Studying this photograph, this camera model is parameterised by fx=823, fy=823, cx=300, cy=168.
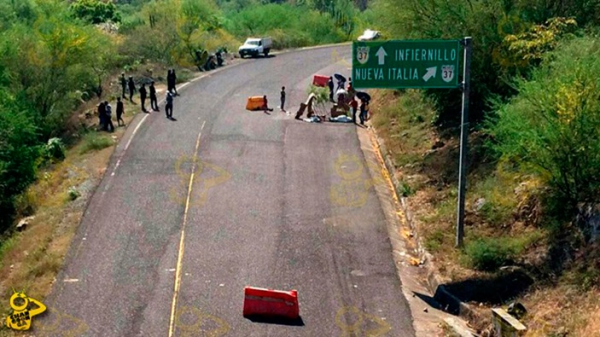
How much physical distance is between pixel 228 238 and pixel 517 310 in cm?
820

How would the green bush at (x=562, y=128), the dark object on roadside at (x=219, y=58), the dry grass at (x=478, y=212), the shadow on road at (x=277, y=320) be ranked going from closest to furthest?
the dry grass at (x=478, y=212)
the shadow on road at (x=277, y=320)
the green bush at (x=562, y=128)
the dark object on roadside at (x=219, y=58)

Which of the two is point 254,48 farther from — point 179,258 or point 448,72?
point 448,72

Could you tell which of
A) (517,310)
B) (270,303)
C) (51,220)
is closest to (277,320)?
(270,303)

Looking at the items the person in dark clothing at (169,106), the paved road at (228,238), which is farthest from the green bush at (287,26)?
the paved road at (228,238)

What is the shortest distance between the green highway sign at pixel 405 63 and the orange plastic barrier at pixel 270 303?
5.44 metres

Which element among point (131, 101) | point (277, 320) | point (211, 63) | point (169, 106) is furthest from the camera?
point (211, 63)

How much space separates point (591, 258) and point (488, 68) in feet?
35.2

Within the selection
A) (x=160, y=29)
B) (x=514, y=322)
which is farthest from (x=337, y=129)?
(x=160, y=29)

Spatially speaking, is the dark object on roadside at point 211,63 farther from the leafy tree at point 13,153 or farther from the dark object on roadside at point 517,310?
the dark object on roadside at point 517,310

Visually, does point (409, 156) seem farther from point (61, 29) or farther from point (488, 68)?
point (61, 29)

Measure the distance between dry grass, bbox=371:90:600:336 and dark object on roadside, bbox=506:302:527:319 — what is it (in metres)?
0.16

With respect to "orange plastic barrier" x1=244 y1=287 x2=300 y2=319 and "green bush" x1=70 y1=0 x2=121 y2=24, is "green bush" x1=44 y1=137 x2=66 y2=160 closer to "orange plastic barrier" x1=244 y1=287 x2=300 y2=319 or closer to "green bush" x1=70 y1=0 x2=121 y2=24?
"orange plastic barrier" x1=244 y1=287 x2=300 y2=319

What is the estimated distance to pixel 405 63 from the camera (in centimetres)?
1942

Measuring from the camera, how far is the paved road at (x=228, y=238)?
17234mm
